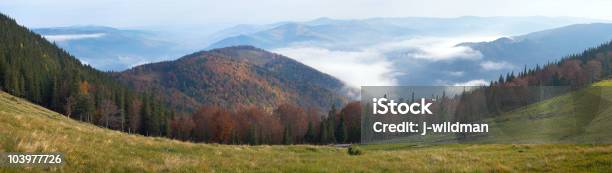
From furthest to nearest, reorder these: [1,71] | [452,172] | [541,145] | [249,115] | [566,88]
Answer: [249,115] → [1,71] → [541,145] → [566,88] → [452,172]

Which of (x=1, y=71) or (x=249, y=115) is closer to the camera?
(x=1, y=71)

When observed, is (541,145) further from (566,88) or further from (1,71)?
(1,71)

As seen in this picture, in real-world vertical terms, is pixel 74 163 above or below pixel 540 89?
below

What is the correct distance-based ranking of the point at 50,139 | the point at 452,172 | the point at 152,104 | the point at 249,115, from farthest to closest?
the point at 249,115 → the point at 152,104 → the point at 50,139 → the point at 452,172

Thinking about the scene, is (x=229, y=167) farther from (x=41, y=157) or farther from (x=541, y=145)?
(x=541, y=145)

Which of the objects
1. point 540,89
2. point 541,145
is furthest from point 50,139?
point 541,145

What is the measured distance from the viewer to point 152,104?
135750 mm

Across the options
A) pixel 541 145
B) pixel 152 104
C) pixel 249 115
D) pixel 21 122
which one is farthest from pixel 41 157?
pixel 249 115

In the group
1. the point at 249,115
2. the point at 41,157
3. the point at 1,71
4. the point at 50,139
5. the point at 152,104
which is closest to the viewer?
→ the point at 41,157

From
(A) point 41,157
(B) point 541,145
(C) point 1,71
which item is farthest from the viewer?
(C) point 1,71

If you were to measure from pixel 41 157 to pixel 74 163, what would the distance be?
3.16 feet

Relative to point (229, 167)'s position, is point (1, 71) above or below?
above

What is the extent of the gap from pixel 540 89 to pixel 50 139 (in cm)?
2370

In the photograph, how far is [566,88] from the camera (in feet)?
87.5
